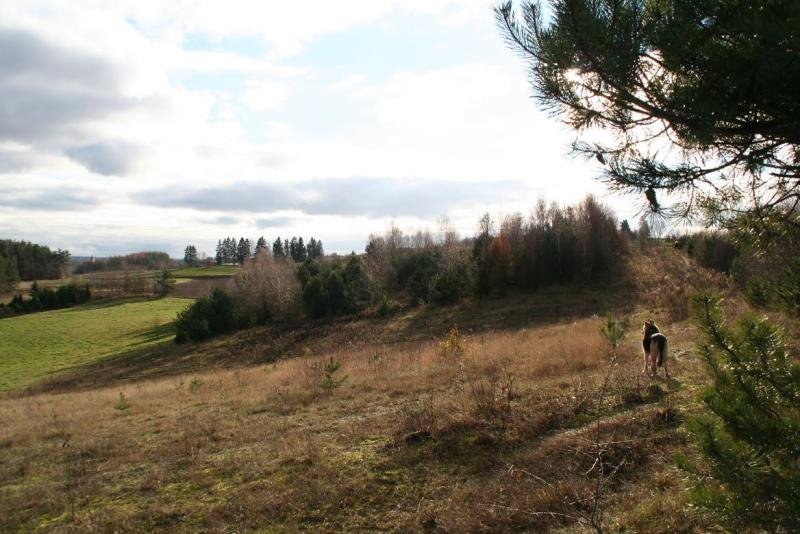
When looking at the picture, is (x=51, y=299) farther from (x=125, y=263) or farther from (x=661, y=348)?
(x=661, y=348)

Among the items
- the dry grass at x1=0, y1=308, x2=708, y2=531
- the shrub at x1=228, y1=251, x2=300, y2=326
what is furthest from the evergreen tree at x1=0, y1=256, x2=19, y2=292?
the dry grass at x1=0, y1=308, x2=708, y2=531

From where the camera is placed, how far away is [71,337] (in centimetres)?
4831

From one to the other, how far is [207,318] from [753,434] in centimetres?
4524

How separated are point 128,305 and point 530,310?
192 ft

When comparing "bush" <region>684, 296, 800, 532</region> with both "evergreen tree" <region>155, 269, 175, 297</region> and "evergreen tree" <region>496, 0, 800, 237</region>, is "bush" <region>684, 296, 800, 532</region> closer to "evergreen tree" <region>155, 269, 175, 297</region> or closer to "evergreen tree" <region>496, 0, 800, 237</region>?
Answer: "evergreen tree" <region>496, 0, 800, 237</region>

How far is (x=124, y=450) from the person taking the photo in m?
8.02

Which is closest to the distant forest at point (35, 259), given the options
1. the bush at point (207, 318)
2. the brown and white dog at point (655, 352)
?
the bush at point (207, 318)

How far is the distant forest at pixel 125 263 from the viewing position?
133875 mm

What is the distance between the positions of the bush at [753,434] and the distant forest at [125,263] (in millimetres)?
144229

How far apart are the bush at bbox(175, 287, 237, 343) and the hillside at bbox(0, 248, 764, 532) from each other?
30.3m

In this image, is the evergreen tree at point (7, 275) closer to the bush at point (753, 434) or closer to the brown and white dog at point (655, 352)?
the brown and white dog at point (655, 352)

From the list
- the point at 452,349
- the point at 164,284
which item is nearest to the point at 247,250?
the point at 164,284

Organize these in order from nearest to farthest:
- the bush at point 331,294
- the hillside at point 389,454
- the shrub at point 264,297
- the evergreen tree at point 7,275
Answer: the hillside at point 389,454 → the bush at point 331,294 → the shrub at point 264,297 → the evergreen tree at point 7,275

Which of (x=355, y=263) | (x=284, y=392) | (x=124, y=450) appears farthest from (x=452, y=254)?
(x=124, y=450)
